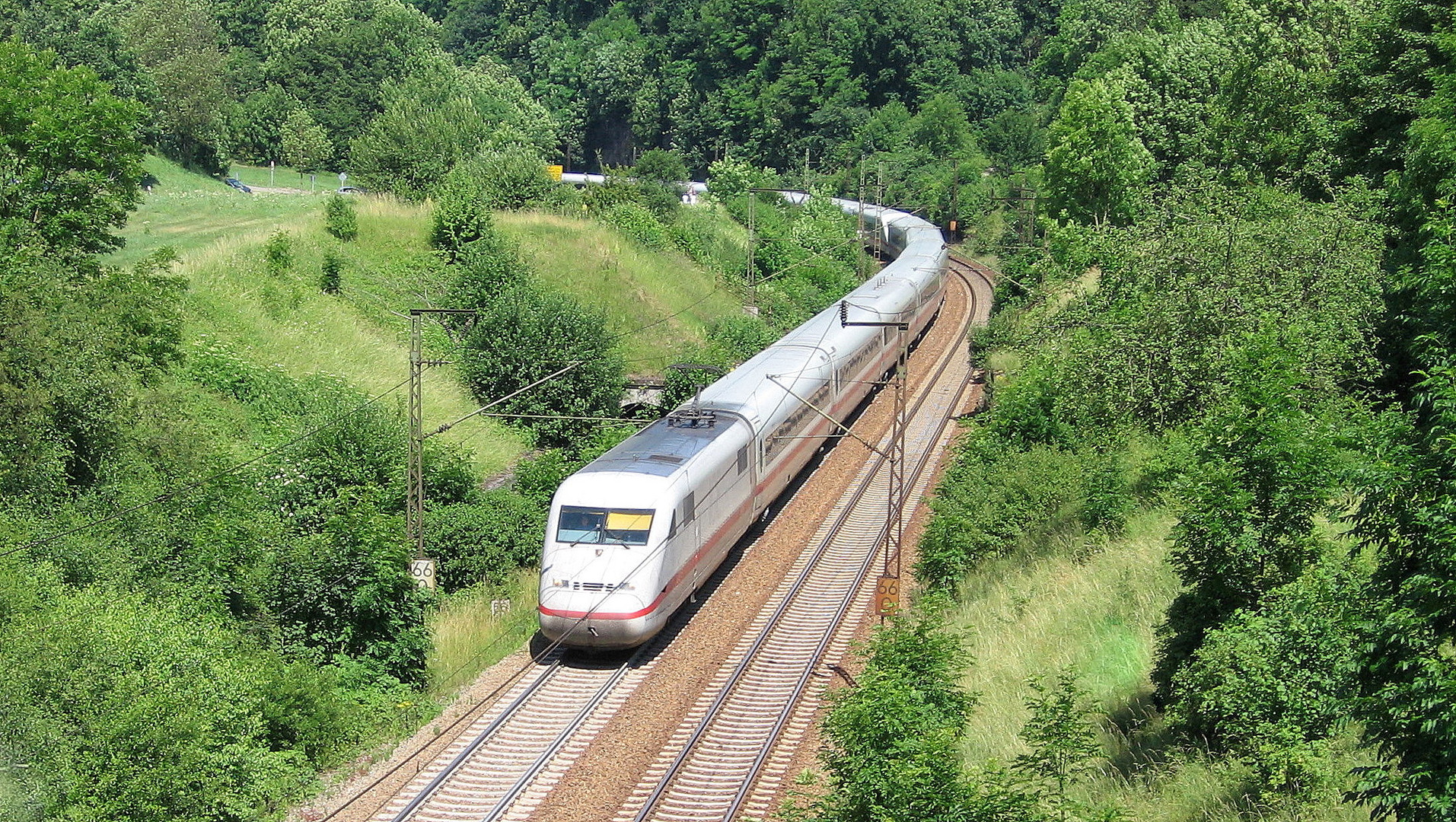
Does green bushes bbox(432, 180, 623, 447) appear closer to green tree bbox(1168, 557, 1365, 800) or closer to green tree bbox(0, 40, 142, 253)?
green tree bbox(0, 40, 142, 253)

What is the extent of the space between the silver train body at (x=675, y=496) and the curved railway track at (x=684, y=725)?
1092 mm

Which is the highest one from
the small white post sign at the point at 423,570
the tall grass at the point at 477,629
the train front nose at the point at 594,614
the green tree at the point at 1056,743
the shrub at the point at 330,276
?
the green tree at the point at 1056,743

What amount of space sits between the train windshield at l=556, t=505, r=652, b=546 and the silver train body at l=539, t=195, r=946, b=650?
0.06 ft

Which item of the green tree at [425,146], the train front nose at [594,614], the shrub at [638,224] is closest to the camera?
the train front nose at [594,614]

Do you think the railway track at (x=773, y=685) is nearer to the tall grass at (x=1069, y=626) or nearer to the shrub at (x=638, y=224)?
the tall grass at (x=1069, y=626)

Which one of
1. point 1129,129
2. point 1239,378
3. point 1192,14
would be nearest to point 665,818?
point 1239,378

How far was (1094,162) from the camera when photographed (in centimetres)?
4934

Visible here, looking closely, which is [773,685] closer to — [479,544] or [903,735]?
[903,735]

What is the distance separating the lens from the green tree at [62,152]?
32.2 meters

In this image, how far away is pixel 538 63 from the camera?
132m

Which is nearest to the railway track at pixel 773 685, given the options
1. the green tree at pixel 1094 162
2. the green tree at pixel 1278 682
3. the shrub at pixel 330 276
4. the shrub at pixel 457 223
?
the green tree at pixel 1278 682

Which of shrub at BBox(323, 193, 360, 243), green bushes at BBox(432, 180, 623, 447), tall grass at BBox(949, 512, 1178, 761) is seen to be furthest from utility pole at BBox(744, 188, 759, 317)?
tall grass at BBox(949, 512, 1178, 761)

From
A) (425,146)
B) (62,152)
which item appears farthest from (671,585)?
(425,146)

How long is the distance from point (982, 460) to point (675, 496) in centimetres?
1207
